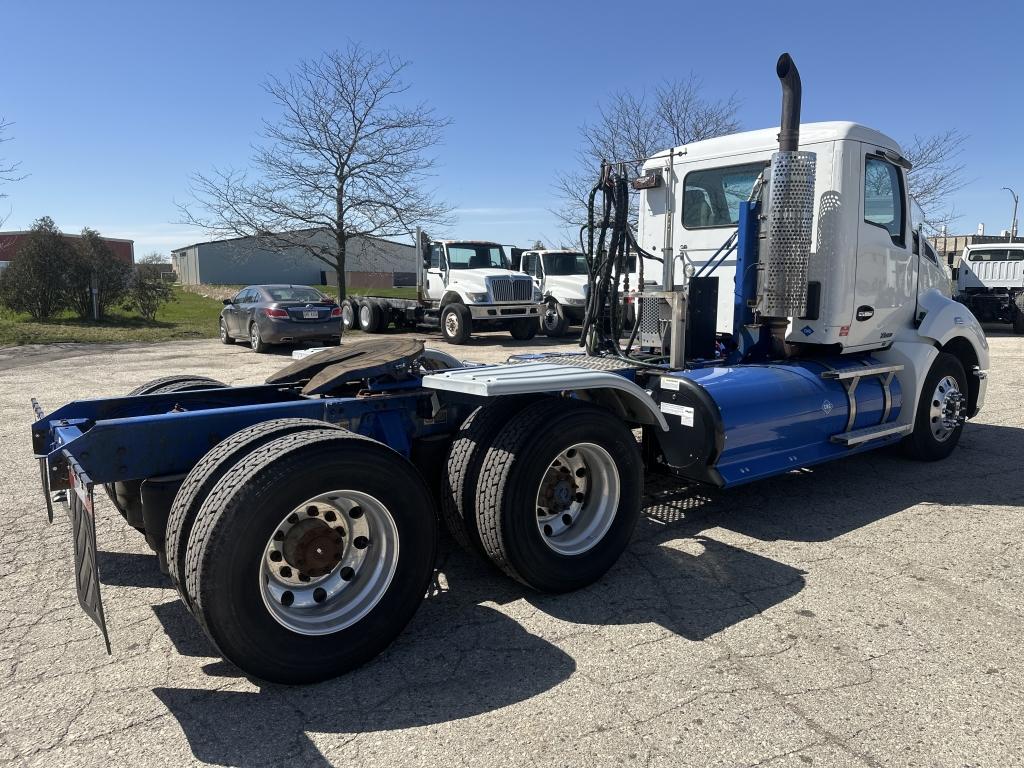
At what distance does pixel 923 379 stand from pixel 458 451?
481 cm

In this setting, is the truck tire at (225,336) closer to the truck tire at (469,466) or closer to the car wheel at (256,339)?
the car wheel at (256,339)

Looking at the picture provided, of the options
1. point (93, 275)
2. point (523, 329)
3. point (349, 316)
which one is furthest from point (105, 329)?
point (523, 329)

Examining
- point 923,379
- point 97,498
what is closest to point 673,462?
point 923,379

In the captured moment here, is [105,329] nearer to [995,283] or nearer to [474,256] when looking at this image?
[474,256]

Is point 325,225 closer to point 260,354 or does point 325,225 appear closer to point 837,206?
point 260,354

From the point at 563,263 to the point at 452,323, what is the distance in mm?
4119

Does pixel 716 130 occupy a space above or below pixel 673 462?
above

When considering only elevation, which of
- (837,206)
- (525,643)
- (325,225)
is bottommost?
(525,643)

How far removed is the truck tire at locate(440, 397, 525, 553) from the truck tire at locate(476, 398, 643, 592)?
2.3 inches

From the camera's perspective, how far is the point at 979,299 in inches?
887

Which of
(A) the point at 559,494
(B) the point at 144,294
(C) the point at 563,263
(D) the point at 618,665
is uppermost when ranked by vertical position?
(C) the point at 563,263

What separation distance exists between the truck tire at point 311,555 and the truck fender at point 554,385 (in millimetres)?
581

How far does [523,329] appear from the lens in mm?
19250


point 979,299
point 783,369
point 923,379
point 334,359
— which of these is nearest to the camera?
point 334,359
